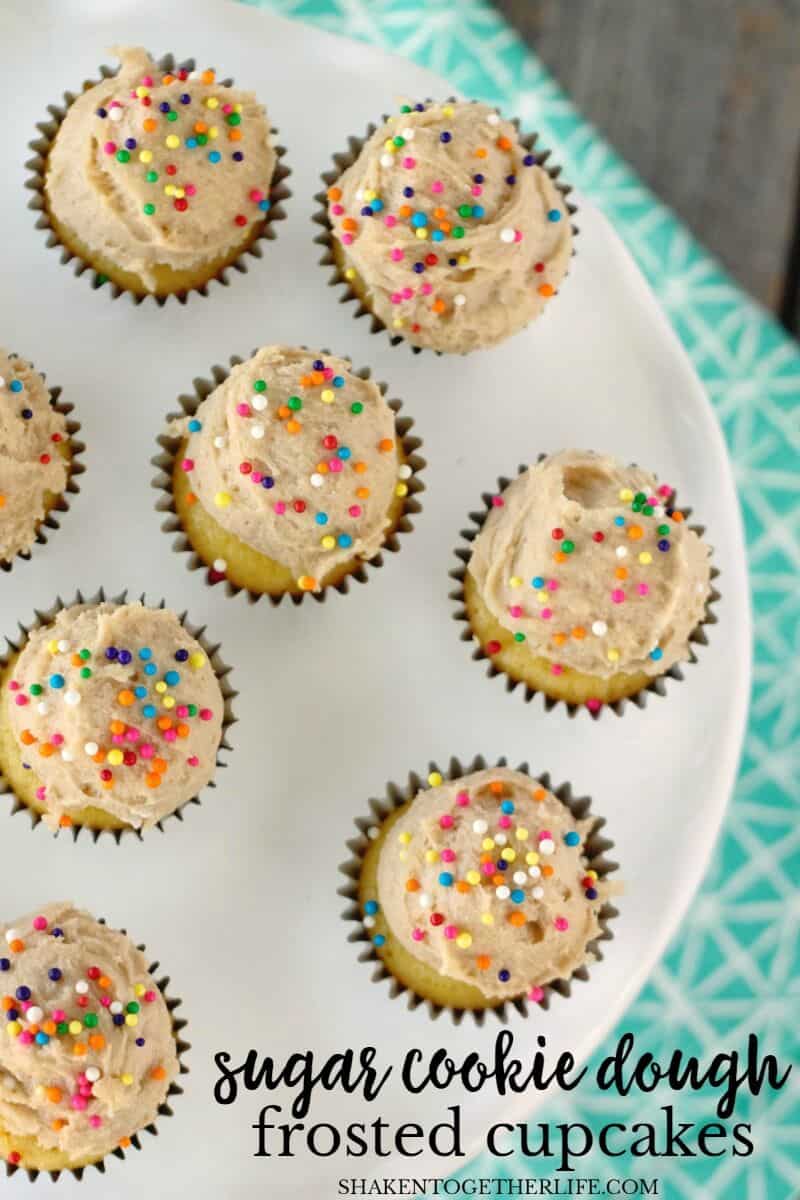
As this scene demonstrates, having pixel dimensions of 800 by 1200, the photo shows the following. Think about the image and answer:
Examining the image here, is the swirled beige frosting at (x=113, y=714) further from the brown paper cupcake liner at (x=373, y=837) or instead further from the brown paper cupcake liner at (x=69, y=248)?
the brown paper cupcake liner at (x=69, y=248)

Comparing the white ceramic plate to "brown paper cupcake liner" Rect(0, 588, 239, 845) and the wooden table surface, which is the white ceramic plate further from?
the wooden table surface

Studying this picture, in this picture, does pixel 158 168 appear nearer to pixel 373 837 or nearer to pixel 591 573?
pixel 591 573

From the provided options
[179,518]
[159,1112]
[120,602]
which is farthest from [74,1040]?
[179,518]

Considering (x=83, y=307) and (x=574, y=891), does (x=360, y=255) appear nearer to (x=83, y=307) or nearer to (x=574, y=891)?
(x=83, y=307)

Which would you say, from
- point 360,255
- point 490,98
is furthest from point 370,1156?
point 490,98

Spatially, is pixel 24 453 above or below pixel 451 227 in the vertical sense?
below

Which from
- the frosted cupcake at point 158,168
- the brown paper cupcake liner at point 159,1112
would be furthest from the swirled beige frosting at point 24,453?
the brown paper cupcake liner at point 159,1112

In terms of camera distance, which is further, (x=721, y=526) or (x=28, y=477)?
(x=721, y=526)
